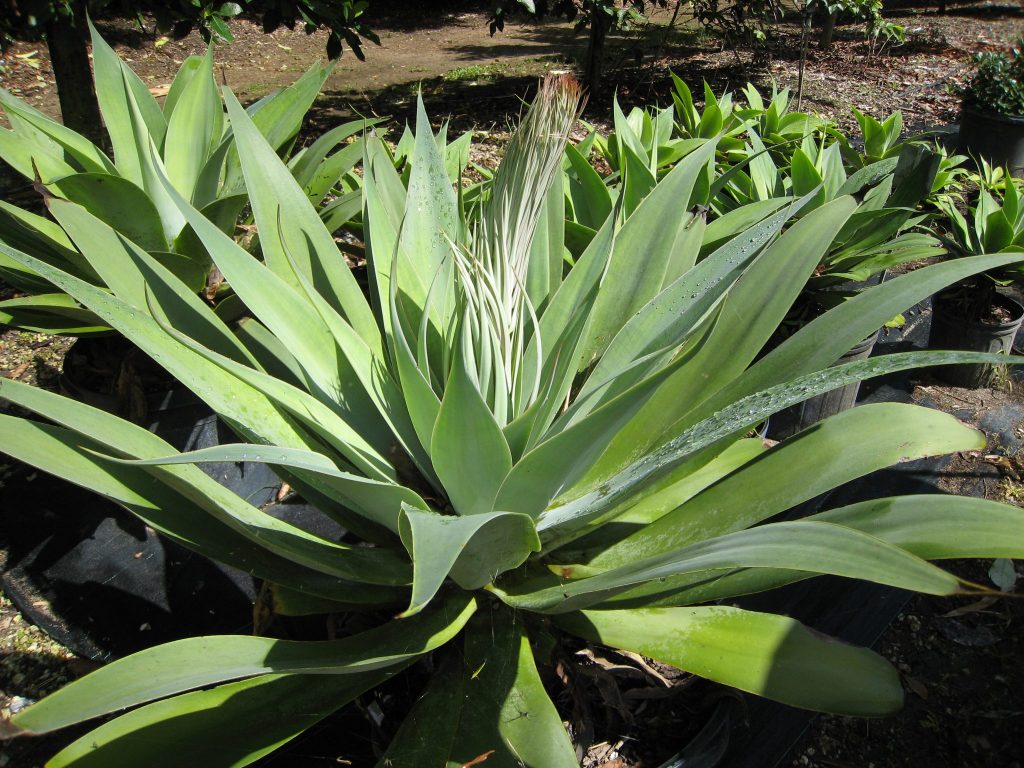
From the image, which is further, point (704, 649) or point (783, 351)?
point (783, 351)

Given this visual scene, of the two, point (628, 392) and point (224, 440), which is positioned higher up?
point (628, 392)

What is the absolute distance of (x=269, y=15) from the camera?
2.92 m

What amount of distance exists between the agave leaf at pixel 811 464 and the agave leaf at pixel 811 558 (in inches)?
12.5

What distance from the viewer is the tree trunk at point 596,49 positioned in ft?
17.6

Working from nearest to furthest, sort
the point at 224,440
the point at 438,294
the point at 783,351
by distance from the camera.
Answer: the point at 783,351, the point at 438,294, the point at 224,440

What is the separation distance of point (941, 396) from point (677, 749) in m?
2.45

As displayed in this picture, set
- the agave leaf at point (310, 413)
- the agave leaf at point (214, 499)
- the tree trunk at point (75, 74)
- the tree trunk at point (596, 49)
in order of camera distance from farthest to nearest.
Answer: the tree trunk at point (596, 49) < the tree trunk at point (75, 74) < the agave leaf at point (310, 413) < the agave leaf at point (214, 499)

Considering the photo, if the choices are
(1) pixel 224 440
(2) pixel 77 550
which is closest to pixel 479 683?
(1) pixel 224 440

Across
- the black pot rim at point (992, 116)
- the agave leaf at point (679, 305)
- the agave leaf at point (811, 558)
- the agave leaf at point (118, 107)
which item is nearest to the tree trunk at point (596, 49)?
the black pot rim at point (992, 116)

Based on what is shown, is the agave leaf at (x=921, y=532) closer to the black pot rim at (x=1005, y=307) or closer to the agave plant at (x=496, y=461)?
the agave plant at (x=496, y=461)

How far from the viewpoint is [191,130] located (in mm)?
1972

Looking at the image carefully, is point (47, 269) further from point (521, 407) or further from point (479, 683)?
point (479, 683)

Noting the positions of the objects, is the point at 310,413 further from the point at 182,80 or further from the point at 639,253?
the point at 182,80

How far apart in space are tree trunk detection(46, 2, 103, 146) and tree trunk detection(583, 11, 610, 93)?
3.61 metres
